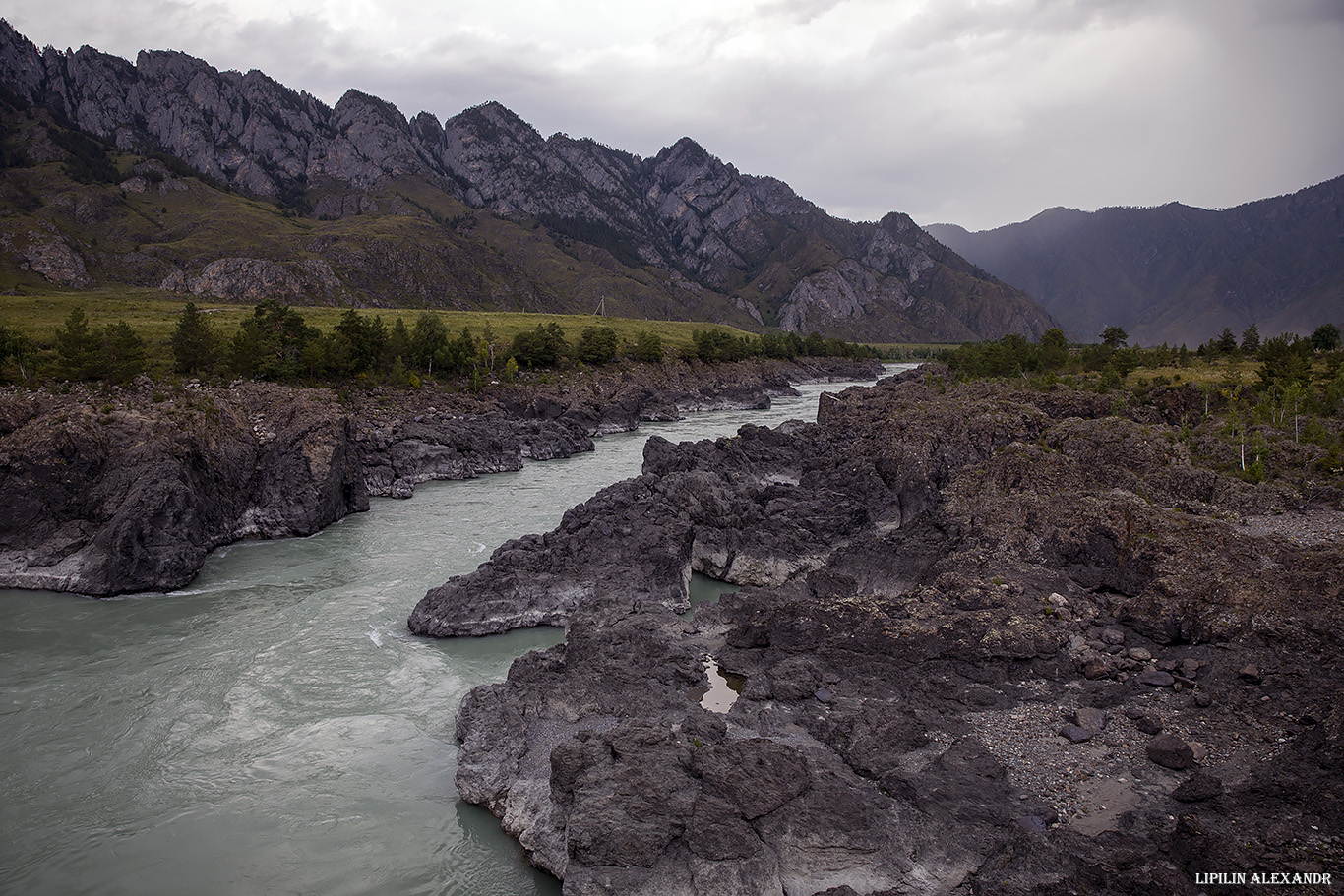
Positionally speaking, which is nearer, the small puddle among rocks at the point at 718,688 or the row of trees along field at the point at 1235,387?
the small puddle among rocks at the point at 718,688

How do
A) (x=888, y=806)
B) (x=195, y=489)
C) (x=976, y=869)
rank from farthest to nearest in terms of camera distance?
1. (x=195, y=489)
2. (x=888, y=806)
3. (x=976, y=869)

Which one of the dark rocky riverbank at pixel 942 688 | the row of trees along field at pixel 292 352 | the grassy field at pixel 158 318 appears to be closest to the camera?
the dark rocky riverbank at pixel 942 688

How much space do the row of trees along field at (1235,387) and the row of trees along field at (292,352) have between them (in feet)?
166

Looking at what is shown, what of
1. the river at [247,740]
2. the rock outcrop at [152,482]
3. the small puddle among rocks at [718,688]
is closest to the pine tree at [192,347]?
the rock outcrop at [152,482]

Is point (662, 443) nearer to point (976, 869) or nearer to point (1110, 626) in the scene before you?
point (1110, 626)

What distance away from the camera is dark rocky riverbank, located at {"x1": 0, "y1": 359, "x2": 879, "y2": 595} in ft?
87.5

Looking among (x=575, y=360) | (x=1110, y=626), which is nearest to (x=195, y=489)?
(x=1110, y=626)

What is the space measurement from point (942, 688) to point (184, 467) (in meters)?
32.9

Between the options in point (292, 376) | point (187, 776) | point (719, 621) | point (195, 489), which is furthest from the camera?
point (292, 376)

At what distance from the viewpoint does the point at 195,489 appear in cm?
3081

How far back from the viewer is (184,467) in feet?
99.9

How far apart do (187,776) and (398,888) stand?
711cm

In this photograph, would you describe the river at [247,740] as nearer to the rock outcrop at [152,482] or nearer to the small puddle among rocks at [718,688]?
the rock outcrop at [152,482]

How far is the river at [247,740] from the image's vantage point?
13078mm
